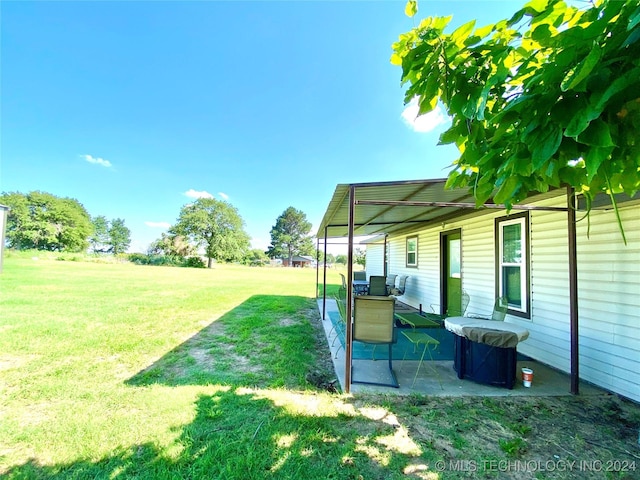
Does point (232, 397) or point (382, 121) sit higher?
point (382, 121)

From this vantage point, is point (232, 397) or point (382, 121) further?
point (382, 121)

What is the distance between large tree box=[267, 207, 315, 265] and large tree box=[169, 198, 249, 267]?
21.8 metres

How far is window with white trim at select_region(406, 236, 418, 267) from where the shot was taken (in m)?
8.65

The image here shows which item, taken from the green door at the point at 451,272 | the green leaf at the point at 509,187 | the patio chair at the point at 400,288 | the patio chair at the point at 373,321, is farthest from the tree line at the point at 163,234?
the green leaf at the point at 509,187

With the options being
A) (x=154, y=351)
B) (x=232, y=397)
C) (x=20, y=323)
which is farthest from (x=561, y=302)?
(x=20, y=323)

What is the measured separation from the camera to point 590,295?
3.52m

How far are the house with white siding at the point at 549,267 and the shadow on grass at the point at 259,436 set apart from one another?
6.41ft

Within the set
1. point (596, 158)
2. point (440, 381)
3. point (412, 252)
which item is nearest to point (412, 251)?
point (412, 252)

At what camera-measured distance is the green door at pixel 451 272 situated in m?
6.44

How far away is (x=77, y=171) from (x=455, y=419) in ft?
197

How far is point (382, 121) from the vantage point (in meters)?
12.1

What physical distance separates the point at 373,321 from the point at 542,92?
2971 millimetres

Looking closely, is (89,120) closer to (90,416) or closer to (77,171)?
(90,416)

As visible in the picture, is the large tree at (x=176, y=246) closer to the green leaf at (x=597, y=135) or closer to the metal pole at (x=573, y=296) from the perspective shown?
the metal pole at (x=573, y=296)
